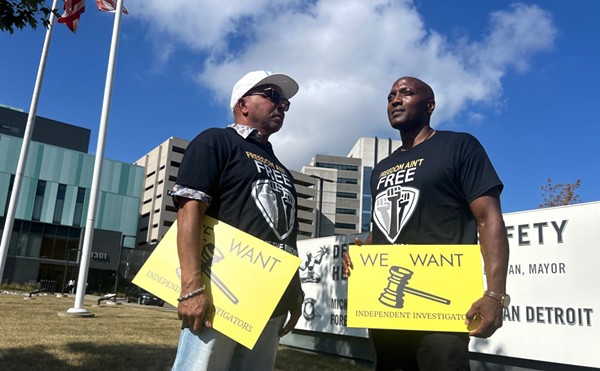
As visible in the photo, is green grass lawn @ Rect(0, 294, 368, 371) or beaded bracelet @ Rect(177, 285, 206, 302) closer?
beaded bracelet @ Rect(177, 285, 206, 302)

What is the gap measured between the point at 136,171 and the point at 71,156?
30.0 feet

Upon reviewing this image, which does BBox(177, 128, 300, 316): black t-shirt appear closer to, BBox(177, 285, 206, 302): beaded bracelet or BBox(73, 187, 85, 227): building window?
BBox(177, 285, 206, 302): beaded bracelet

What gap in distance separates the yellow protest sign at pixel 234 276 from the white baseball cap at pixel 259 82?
0.84m

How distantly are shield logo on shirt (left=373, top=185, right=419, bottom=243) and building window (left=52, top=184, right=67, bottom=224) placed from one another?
62214mm

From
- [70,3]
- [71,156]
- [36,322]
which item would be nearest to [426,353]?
[36,322]

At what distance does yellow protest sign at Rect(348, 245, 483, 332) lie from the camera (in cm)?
206

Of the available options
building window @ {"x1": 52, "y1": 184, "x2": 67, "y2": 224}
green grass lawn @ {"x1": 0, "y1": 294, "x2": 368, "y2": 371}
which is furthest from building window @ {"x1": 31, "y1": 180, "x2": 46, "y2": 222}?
green grass lawn @ {"x1": 0, "y1": 294, "x2": 368, "y2": 371}

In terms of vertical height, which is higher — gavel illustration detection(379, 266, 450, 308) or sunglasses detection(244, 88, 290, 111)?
sunglasses detection(244, 88, 290, 111)

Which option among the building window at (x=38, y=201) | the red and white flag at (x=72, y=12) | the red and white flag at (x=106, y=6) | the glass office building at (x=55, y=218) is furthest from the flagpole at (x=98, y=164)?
the building window at (x=38, y=201)

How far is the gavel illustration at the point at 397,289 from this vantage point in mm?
2156

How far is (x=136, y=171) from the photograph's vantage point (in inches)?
2574

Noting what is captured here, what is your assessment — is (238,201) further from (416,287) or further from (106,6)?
(106,6)

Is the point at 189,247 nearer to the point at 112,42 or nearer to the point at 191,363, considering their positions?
the point at 191,363

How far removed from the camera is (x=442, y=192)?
7.41ft
